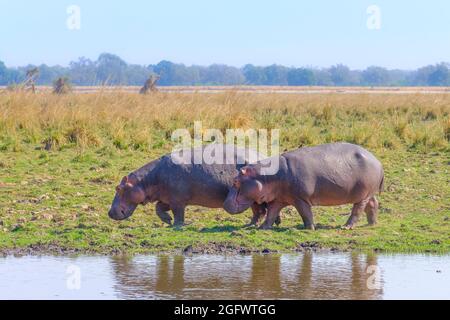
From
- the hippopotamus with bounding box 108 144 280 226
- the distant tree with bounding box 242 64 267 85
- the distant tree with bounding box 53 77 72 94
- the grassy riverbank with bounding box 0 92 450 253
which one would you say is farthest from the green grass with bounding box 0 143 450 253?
the distant tree with bounding box 242 64 267 85

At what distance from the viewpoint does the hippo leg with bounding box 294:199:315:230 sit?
11102mm

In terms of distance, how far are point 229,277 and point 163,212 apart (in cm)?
260

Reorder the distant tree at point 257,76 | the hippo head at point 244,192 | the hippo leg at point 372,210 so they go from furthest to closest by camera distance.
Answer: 1. the distant tree at point 257,76
2. the hippo leg at point 372,210
3. the hippo head at point 244,192

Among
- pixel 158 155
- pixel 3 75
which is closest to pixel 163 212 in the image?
pixel 158 155

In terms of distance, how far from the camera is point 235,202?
11.0 metres

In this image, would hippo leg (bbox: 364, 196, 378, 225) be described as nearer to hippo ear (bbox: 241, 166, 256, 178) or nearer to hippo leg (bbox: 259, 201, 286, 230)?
hippo leg (bbox: 259, 201, 286, 230)

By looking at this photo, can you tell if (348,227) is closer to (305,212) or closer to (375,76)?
(305,212)

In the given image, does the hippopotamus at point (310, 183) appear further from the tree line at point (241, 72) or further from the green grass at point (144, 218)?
the tree line at point (241, 72)

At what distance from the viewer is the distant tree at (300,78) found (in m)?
81.4

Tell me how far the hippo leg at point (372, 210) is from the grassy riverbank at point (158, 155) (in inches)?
6.8

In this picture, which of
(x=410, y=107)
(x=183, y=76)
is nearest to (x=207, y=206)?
(x=410, y=107)

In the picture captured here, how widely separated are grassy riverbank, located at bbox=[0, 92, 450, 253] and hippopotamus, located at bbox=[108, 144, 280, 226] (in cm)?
25

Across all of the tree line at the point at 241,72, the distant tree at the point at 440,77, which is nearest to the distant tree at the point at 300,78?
the tree line at the point at 241,72
